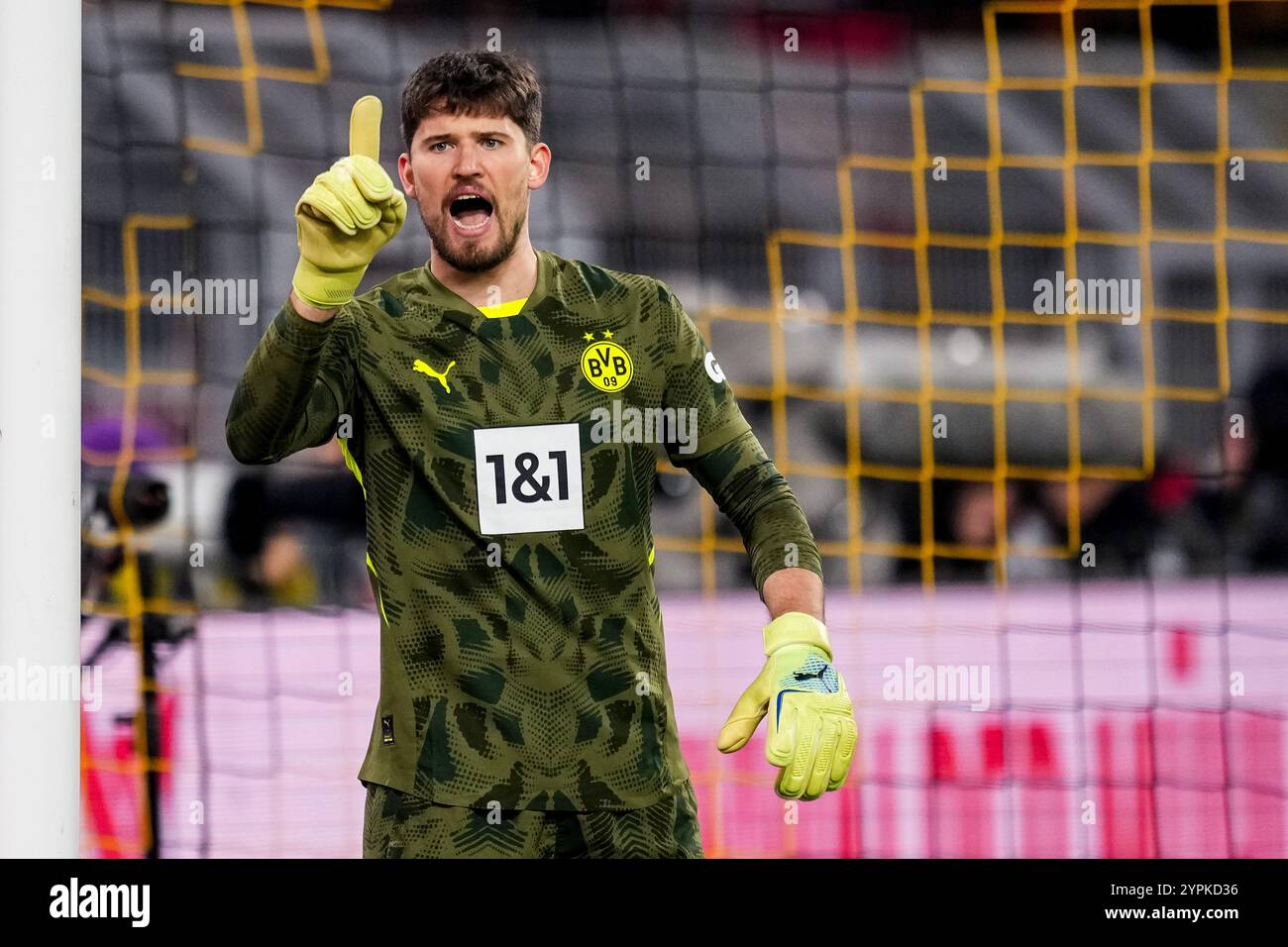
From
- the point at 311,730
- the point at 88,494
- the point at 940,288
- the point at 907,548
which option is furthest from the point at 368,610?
the point at 940,288

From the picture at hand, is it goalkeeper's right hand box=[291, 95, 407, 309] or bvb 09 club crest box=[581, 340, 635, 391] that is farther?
bvb 09 club crest box=[581, 340, 635, 391]

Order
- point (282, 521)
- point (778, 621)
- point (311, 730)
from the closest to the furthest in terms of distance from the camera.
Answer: point (778, 621), point (311, 730), point (282, 521)

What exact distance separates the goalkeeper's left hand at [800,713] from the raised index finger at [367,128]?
0.78 m

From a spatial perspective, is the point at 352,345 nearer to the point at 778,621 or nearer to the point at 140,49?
the point at 778,621

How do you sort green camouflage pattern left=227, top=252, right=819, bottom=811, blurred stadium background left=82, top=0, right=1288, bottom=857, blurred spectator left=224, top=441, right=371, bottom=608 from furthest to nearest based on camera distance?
blurred spectator left=224, top=441, right=371, bottom=608, blurred stadium background left=82, top=0, right=1288, bottom=857, green camouflage pattern left=227, top=252, right=819, bottom=811

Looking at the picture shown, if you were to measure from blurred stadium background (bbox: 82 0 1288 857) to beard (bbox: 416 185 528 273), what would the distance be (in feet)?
5.14

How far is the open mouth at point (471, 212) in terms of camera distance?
2.04m

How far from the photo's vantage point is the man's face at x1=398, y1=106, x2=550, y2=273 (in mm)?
2031

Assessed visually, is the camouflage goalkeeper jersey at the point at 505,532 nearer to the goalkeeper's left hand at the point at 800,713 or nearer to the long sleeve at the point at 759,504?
the long sleeve at the point at 759,504

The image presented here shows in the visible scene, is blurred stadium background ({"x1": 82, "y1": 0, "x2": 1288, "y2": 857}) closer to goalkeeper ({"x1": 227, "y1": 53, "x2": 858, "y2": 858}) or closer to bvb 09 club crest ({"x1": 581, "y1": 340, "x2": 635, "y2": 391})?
goalkeeper ({"x1": 227, "y1": 53, "x2": 858, "y2": 858})

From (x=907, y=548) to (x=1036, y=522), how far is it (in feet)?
1.18

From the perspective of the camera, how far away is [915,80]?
3.89 metres

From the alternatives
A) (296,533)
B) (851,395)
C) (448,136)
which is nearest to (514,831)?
(448,136)

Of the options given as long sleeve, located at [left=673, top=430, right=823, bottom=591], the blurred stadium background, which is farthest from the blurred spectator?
long sleeve, located at [left=673, top=430, right=823, bottom=591]
